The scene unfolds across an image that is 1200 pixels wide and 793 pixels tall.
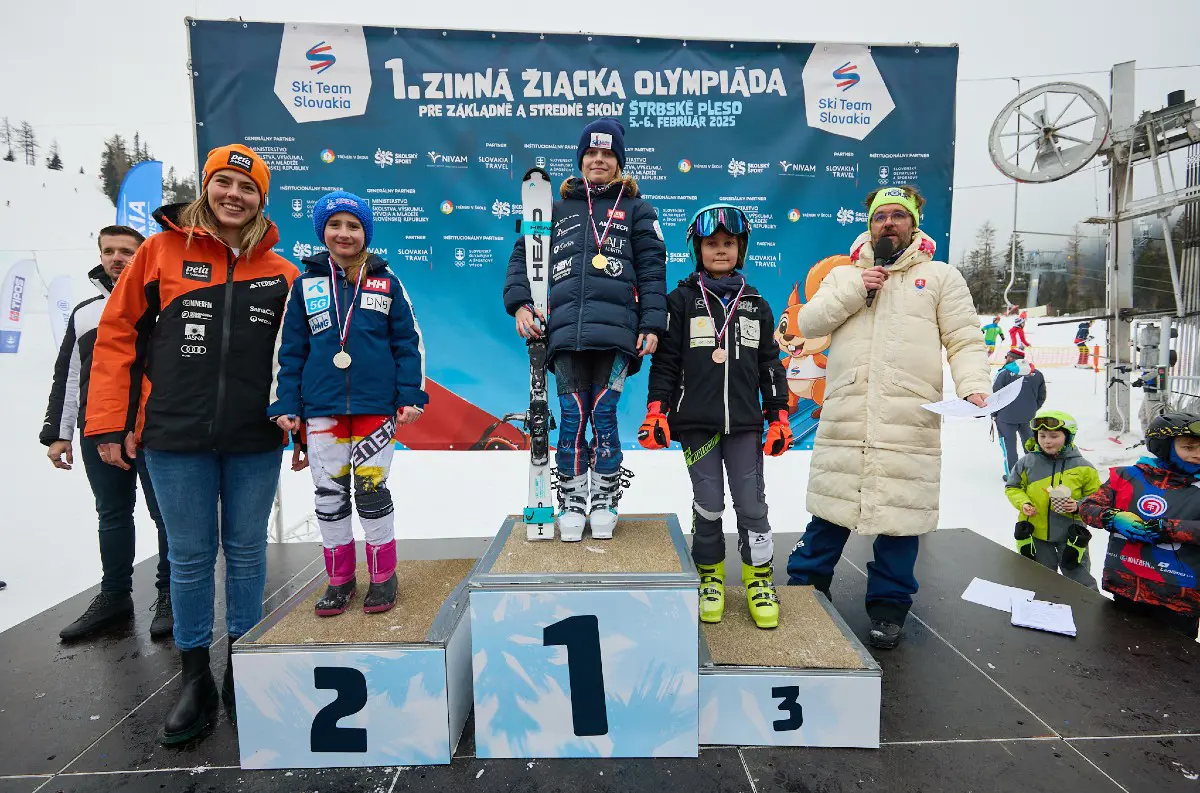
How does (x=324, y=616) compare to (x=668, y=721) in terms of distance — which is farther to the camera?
(x=324, y=616)

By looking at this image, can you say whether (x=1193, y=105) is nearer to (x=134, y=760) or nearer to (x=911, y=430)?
(x=911, y=430)

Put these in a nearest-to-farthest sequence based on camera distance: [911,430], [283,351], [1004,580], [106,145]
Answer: [283,351], [911,430], [1004,580], [106,145]

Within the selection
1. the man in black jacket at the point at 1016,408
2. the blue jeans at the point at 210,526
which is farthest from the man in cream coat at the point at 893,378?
the man in black jacket at the point at 1016,408

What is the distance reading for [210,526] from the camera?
1.83 meters

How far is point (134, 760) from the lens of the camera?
5.57ft

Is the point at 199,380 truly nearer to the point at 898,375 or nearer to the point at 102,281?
the point at 102,281

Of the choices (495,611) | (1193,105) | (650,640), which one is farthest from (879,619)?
(1193,105)

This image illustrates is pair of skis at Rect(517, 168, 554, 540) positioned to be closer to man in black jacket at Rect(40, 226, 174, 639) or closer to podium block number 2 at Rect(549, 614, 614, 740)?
podium block number 2 at Rect(549, 614, 614, 740)

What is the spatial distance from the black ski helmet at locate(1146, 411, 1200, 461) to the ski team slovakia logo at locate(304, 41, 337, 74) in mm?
4985

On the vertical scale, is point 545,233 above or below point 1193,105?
below

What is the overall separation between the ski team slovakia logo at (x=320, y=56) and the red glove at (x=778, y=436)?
374 cm

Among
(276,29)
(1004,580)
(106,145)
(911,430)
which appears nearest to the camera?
(911,430)

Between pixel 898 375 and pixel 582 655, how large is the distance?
1743mm

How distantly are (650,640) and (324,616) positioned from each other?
115cm
